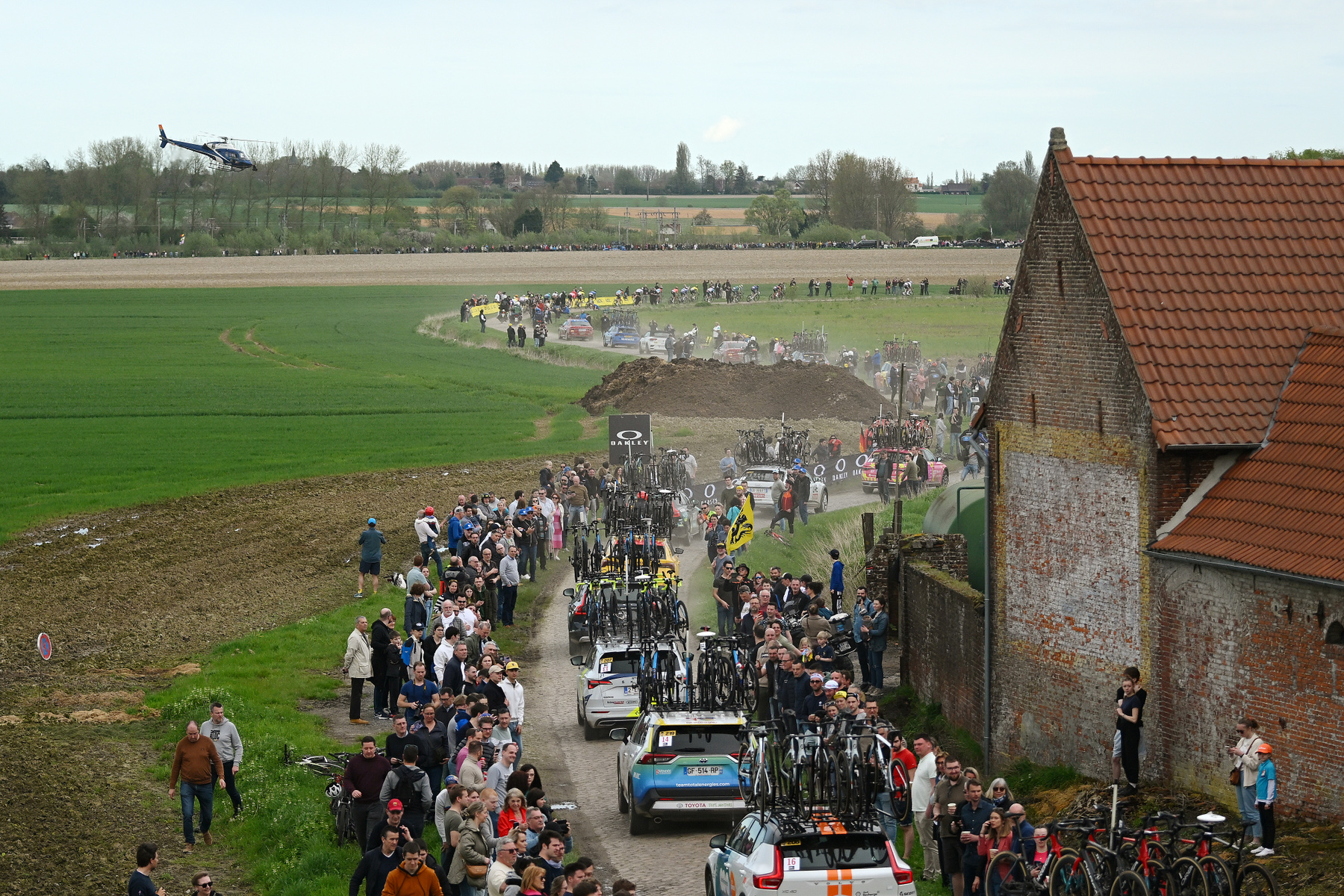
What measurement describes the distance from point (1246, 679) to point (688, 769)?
6.01m

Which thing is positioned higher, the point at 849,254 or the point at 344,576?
the point at 849,254

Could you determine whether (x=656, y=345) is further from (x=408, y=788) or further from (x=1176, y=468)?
(x=408, y=788)

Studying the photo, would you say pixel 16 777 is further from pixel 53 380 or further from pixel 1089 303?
pixel 53 380

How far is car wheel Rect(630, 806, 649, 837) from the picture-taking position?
17.2 metres

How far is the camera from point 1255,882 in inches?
495

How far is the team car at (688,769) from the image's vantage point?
17031 millimetres

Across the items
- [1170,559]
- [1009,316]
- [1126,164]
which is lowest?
[1170,559]

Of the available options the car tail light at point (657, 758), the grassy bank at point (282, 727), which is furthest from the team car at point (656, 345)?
the car tail light at point (657, 758)

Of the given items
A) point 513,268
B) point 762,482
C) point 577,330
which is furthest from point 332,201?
point 762,482

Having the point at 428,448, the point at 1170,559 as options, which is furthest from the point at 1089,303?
the point at 428,448

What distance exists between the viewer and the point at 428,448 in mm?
51969

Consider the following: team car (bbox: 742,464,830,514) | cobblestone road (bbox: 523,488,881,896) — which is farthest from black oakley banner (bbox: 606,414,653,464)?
cobblestone road (bbox: 523,488,881,896)

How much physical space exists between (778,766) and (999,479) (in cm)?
768

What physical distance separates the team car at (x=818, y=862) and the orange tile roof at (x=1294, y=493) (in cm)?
530
